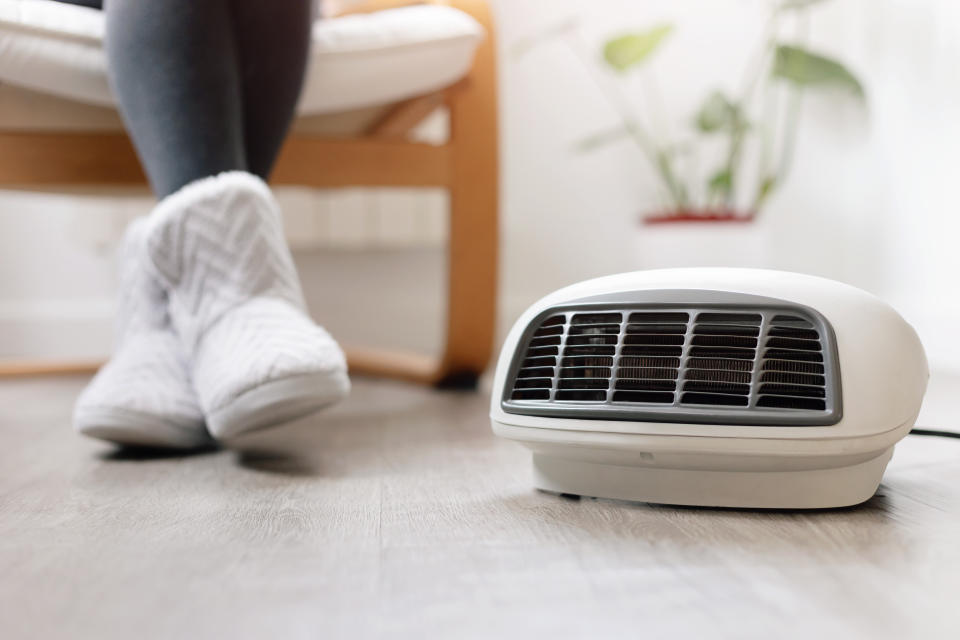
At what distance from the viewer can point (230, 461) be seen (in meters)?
0.76

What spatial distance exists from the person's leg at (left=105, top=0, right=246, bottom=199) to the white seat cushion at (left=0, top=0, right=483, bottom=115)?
17cm

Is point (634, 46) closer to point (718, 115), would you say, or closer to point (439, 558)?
point (718, 115)

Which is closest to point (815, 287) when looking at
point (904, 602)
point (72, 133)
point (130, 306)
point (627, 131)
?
point (904, 602)

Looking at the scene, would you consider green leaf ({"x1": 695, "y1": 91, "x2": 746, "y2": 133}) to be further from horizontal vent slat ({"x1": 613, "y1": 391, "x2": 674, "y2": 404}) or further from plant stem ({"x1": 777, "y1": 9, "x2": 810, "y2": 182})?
horizontal vent slat ({"x1": 613, "y1": 391, "x2": 674, "y2": 404})

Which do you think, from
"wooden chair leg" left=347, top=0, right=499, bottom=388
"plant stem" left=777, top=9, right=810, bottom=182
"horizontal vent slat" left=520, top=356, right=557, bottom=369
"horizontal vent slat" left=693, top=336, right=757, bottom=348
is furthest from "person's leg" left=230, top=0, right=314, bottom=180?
"plant stem" left=777, top=9, right=810, bottom=182

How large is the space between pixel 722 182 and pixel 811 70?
0.91 ft

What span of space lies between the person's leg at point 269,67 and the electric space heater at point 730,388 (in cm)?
46

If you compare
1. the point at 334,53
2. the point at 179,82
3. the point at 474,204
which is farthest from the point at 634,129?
the point at 179,82

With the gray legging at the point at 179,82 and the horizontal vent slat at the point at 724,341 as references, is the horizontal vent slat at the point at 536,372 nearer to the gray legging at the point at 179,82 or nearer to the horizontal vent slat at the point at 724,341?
the horizontal vent slat at the point at 724,341

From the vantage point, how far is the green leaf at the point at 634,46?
184 centimetres

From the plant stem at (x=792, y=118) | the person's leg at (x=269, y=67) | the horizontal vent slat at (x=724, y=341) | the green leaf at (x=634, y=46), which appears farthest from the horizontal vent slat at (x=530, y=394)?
the plant stem at (x=792, y=118)

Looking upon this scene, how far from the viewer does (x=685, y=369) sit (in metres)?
0.53

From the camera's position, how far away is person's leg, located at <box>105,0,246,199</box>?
76cm

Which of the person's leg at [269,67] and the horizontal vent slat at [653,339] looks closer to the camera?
the horizontal vent slat at [653,339]
